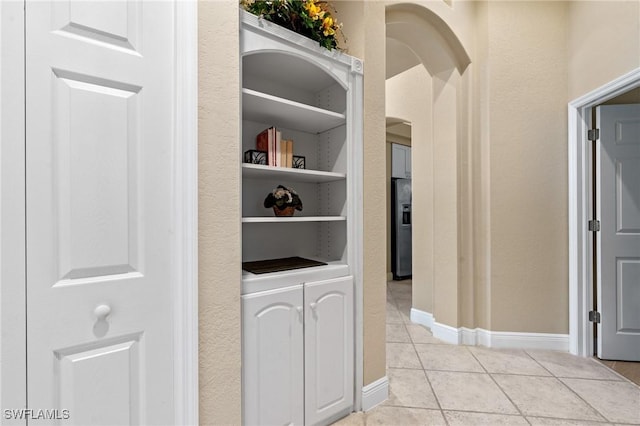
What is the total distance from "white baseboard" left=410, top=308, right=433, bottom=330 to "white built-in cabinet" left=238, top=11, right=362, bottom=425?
1.84 m

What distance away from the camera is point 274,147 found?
1694 millimetres

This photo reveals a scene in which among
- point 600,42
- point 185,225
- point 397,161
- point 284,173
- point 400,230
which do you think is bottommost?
point 400,230

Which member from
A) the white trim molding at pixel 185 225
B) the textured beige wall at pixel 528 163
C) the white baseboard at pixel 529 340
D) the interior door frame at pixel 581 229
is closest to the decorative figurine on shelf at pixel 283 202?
the white trim molding at pixel 185 225

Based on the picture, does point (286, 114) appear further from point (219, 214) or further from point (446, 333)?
point (446, 333)

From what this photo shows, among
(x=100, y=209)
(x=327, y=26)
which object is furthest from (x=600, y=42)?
(x=100, y=209)

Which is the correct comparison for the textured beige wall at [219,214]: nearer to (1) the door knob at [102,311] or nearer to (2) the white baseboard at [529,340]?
(1) the door knob at [102,311]

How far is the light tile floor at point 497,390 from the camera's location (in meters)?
1.82

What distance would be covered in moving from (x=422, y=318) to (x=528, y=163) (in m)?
1.93

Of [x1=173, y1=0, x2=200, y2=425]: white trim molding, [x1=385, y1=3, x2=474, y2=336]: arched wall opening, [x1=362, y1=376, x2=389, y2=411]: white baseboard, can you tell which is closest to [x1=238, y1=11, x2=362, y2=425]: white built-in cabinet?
[x1=362, y1=376, x2=389, y2=411]: white baseboard

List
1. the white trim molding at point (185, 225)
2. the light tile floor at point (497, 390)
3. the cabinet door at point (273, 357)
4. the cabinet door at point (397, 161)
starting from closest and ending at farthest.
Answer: the white trim molding at point (185, 225) → the cabinet door at point (273, 357) → the light tile floor at point (497, 390) → the cabinet door at point (397, 161)

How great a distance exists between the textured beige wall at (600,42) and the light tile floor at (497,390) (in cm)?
223

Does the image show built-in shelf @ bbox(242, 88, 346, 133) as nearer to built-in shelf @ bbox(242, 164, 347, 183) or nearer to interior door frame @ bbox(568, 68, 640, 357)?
built-in shelf @ bbox(242, 164, 347, 183)

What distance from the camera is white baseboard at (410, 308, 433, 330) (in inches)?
133

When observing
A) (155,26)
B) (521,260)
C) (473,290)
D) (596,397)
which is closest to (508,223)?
(521,260)
